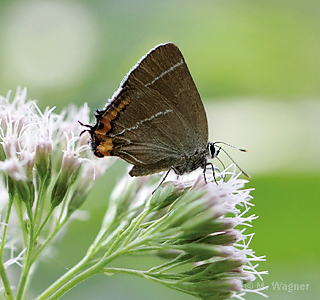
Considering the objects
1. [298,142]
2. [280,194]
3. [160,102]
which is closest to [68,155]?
[160,102]

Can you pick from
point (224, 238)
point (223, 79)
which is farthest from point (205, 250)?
point (223, 79)

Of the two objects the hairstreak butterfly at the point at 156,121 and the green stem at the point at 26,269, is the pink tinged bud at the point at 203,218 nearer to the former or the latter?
the hairstreak butterfly at the point at 156,121

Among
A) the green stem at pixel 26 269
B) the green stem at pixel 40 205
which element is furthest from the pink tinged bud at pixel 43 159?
the green stem at pixel 26 269

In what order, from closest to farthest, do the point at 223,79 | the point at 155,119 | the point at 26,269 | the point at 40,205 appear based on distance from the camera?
the point at 26,269 → the point at 40,205 → the point at 155,119 → the point at 223,79

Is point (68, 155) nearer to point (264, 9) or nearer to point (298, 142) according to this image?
point (298, 142)

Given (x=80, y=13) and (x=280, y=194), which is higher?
(x=80, y=13)

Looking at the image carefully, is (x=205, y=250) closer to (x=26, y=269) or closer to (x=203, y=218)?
(x=203, y=218)
